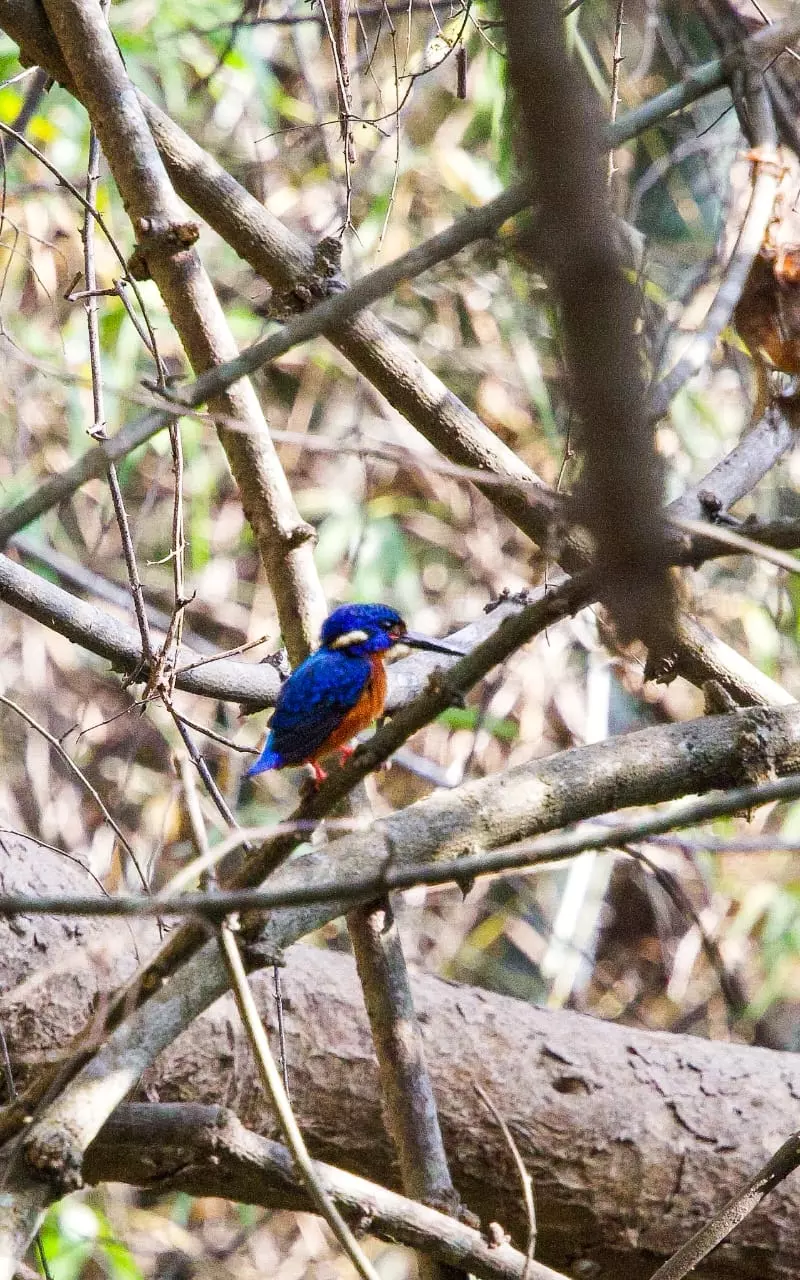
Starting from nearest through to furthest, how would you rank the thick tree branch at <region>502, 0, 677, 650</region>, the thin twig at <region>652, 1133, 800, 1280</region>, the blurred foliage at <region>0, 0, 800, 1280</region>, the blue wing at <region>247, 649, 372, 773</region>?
1. the thick tree branch at <region>502, 0, 677, 650</region>
2. the thin twig at <region>652, 1133, 800, 1280</region>
3. the blue wing at <region>247, 649, 372, 773</region>
4. the blurred foliage at <region>0, 0, 800, 1280</region>

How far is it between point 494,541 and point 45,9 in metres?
3.53

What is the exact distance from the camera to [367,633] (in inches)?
109

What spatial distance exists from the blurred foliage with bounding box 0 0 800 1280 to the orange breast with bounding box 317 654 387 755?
2.06 m

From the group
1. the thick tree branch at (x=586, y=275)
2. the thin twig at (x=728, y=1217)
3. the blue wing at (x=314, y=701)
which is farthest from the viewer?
the blue wing at (x=314, y=701)

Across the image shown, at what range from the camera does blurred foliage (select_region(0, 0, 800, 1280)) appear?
16.7 feet

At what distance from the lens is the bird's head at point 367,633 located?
9.00ft

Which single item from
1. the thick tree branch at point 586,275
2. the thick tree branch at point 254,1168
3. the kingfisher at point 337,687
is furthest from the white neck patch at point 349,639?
the thick tree branch at point 586,275

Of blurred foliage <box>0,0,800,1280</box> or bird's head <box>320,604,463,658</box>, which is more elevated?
blurred foliage <box>0,0,800,1280</box>

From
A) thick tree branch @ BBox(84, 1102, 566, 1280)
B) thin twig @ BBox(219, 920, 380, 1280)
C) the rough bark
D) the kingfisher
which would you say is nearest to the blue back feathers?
the kingfisher

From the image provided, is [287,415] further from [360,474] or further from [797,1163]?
[797,1163]

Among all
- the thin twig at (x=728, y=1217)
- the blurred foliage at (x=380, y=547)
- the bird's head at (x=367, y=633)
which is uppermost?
the blurred foliage at (x=380, y=547)

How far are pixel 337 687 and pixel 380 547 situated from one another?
9.94 ft

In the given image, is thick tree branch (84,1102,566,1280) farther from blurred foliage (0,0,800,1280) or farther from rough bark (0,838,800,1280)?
blurred foliage (0,0,800,1280)

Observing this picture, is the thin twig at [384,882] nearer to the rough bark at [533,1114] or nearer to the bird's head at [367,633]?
the bird's head at [367,633]
